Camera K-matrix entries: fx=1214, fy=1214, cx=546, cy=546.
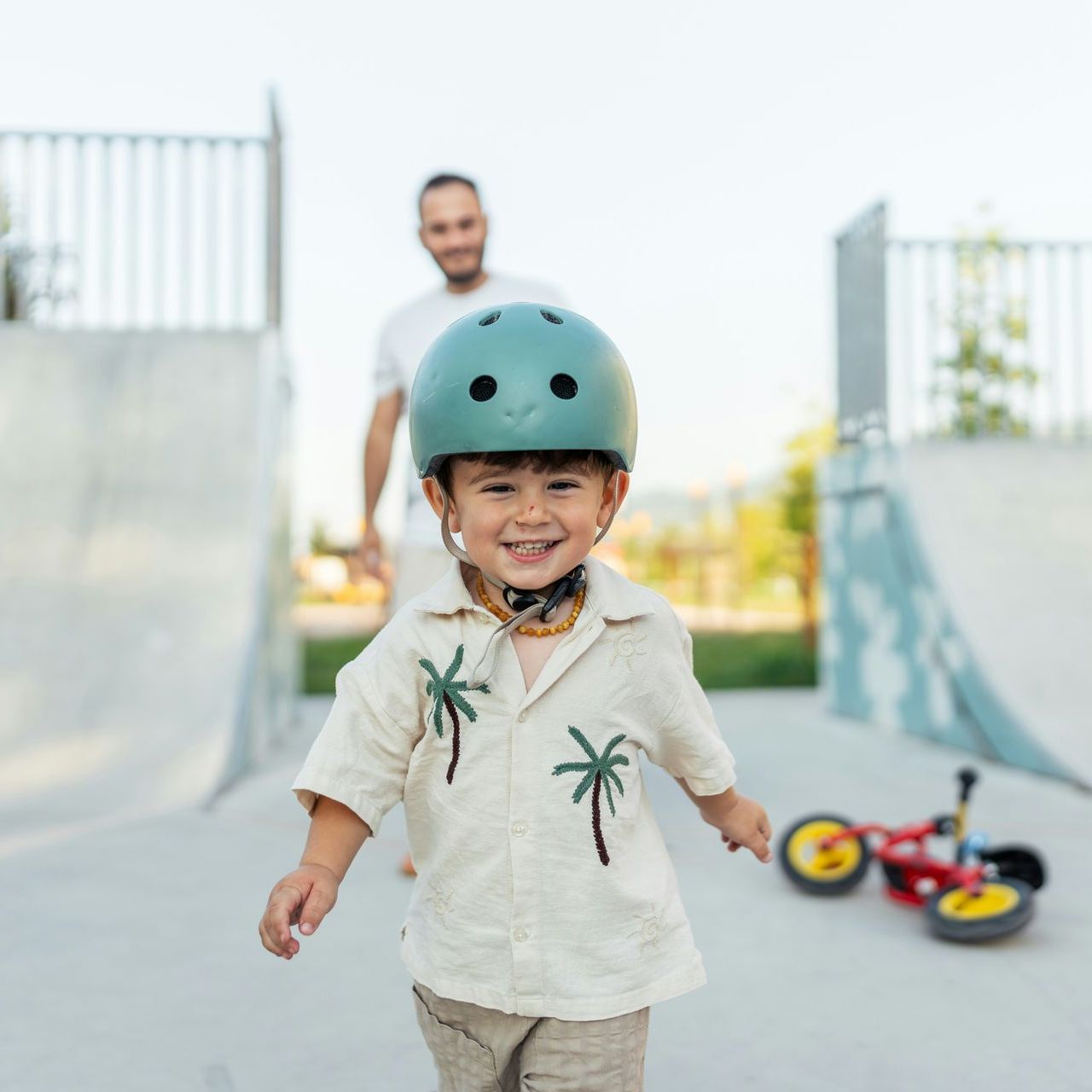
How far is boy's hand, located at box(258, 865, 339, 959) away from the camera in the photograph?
1618mm

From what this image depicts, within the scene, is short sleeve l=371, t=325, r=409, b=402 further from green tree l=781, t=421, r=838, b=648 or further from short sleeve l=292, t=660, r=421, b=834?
green tree l=781, t=421, r=838, b=648

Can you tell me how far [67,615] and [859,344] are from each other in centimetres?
526

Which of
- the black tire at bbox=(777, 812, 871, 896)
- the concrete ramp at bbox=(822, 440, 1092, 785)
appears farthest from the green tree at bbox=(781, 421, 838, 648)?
the black tire at bbox=(777, 812, 871, 896)

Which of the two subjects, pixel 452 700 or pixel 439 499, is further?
pixel 439 499

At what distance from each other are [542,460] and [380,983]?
177 cm

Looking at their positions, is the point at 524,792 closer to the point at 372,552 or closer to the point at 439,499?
the point at 439,499

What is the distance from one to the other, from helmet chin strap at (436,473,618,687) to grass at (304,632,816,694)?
7.60 meters

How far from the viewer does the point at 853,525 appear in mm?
8055

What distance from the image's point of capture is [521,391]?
1.74 m

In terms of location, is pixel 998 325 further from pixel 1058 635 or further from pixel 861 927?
pixel 861 927

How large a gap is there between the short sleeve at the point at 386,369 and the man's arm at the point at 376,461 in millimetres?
20

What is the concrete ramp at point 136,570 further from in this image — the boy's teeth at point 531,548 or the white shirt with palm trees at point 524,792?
the boy's teeth at point 531,548

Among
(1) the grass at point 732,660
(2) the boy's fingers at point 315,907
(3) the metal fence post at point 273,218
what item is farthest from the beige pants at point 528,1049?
(1) the grass at point 732,660

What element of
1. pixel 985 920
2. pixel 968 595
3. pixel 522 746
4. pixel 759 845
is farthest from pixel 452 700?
pixel 968 595
